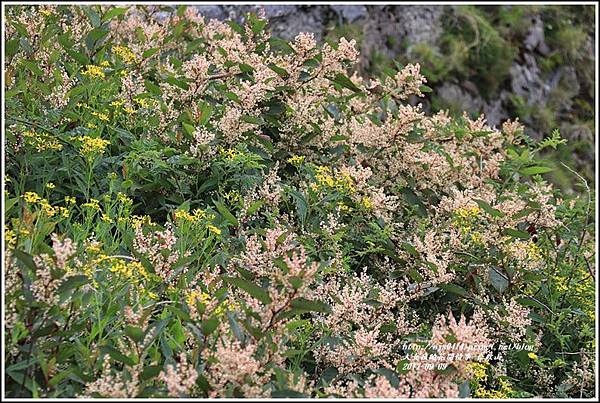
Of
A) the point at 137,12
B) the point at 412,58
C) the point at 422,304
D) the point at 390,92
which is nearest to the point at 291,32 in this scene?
the point at 412,58

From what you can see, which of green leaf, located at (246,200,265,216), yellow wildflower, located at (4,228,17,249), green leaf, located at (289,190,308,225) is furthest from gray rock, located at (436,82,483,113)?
yellow wildflower, located at (4,228,17,249)

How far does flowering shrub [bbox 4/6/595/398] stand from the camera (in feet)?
6.01

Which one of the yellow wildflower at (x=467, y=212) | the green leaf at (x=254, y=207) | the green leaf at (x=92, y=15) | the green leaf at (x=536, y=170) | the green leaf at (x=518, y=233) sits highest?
the green leaf at (x=92, y=15)

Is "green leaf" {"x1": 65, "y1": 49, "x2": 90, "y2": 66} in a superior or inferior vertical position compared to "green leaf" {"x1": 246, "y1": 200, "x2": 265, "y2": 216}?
superior

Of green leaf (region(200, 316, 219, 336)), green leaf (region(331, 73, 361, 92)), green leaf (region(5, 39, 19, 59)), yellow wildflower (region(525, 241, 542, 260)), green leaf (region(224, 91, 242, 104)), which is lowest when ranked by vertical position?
yellow wildflower (region(525, 241, 542, 260))

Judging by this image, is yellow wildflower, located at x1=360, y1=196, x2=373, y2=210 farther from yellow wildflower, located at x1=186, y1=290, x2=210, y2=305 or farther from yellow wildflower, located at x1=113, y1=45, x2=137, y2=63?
yellow wildflower, located at x1=113, y1=45, x2=137, y2=63

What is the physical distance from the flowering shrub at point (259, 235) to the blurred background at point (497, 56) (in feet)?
8.84

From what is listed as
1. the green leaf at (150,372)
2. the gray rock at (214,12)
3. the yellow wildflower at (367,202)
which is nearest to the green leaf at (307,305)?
the green leaf at (150,372)

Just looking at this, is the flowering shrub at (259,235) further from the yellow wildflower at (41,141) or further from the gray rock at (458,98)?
the gray rock at (458,98)

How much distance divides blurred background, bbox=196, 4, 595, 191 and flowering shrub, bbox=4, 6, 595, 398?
8.84 ft

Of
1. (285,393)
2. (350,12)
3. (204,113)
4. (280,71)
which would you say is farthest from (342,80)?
(350,12)

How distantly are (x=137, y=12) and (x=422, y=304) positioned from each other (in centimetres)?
235

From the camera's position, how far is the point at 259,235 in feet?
8.28

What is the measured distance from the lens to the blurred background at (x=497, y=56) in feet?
20.2
